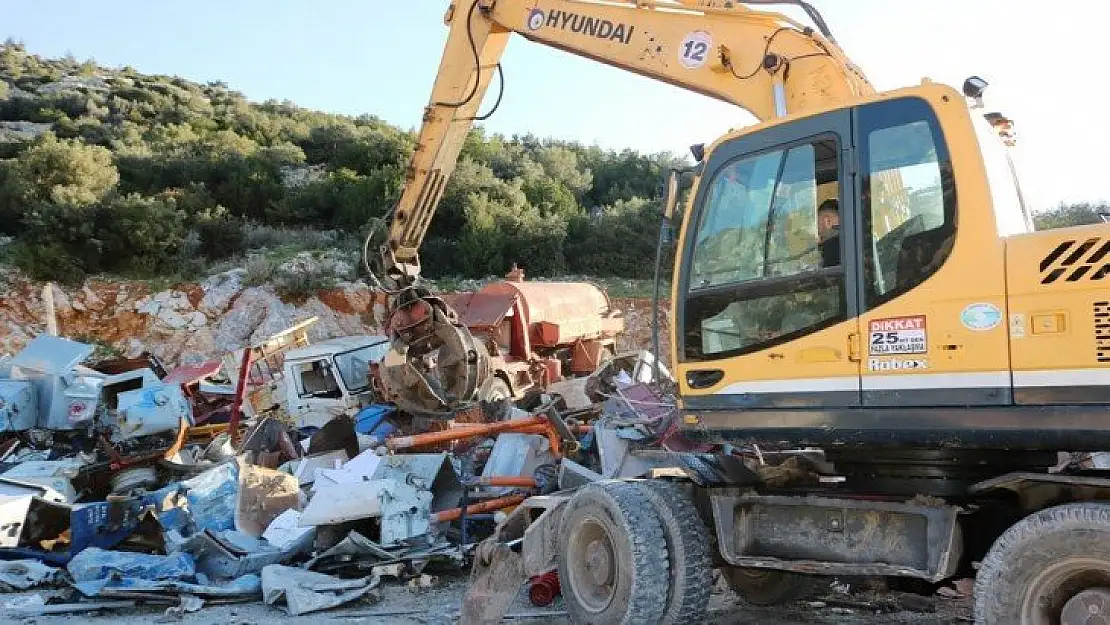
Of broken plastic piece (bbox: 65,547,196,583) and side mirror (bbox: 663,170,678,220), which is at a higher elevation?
side mirror (bbox: 663,170,678,220)

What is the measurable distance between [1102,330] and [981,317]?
47 cm

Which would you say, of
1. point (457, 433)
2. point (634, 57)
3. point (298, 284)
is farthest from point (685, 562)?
point (298, 284)

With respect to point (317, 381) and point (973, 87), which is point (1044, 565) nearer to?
point (973, 87)

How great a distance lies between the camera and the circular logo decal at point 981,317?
4008 millimetres

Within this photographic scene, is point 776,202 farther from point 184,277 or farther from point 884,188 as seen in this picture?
point 184,277

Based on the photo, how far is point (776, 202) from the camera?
15.7 ft

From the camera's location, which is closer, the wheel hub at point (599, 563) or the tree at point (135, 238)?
the wheel hub at point (599, 563)

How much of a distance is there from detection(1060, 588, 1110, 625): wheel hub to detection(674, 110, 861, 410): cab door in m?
1.21

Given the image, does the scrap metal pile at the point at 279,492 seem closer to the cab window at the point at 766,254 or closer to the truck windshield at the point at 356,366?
the truck windshield at the point at 356,366

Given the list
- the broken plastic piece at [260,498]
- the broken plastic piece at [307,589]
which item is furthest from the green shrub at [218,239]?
the broken plastic piece at [307,589]

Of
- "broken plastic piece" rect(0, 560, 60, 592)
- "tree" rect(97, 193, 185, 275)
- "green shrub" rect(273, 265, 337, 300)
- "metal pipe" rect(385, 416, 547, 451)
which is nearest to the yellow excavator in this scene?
"metal pipe" rect(385, 416, 547, 451)

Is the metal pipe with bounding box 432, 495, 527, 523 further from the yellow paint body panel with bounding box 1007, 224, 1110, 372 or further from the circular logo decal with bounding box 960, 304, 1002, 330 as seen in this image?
the yellow paint body panel with bounding box 1007, 224, 1110, 372

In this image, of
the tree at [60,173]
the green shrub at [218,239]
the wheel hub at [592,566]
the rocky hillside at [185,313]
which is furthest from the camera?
the green shrub at [218,239]

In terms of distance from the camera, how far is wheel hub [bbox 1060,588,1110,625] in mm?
3605
